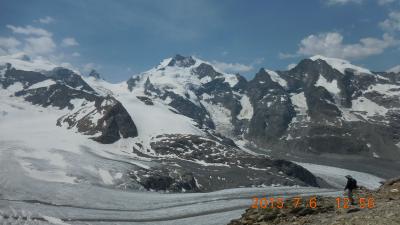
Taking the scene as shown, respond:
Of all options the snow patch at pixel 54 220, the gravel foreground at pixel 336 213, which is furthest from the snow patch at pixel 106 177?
the gravel foreground at pixel 336 213

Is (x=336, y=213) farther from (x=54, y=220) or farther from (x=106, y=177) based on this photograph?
(x=106, y=177)

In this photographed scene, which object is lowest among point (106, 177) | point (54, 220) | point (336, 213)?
point (54, 220)

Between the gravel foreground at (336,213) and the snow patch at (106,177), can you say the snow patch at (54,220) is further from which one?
the snow patch at (106,177)

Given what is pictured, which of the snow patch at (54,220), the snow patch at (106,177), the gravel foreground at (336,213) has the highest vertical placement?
the gravel foreground at (336,213)

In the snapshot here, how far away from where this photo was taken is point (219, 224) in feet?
218

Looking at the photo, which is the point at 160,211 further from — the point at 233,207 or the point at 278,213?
the point at 278,213

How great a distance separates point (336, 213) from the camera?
118ft

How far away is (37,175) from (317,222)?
134164 mm

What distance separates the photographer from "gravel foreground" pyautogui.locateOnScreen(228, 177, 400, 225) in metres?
30.8

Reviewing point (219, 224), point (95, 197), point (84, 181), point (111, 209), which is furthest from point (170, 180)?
point (219, 224)

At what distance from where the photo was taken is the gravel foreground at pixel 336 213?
3084cm

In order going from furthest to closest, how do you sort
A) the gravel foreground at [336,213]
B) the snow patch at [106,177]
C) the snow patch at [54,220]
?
1. the snow patch at [106,177]
2. the snow patch at [54,220]
3. the gravel foreground at [336,213]

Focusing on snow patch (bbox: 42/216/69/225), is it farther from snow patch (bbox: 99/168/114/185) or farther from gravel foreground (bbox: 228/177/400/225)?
snow patch (bbox: 99/168/114/185)

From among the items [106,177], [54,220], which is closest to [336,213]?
[54,220]
